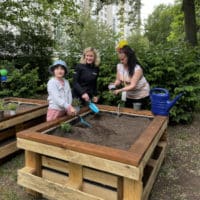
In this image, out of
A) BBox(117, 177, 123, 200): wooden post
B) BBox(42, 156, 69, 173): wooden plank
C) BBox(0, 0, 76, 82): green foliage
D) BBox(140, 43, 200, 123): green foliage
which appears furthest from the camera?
BBox(0, 0, 76, 82): green foliage

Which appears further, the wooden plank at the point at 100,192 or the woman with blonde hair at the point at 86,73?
the woman with blonde hair at the point at 86,73

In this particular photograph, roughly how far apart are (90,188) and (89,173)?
0.13m

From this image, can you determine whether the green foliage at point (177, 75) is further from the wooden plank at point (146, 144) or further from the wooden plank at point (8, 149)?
the wooden plank at point (8, 149)

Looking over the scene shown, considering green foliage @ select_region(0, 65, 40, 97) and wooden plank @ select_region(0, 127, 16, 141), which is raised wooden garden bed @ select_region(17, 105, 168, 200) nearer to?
wooden plank @ select_region(0, 127, 16, 141)

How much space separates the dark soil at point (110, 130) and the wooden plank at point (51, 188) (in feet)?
1.42

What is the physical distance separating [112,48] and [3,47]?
345 cm

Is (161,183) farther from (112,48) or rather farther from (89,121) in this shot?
(112,48)

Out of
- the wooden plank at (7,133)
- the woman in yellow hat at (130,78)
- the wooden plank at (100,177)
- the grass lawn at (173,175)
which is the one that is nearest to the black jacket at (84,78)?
the woman in yellow hat at (130,78)

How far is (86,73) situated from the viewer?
3.10 metres

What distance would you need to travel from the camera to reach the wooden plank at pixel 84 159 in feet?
5.48

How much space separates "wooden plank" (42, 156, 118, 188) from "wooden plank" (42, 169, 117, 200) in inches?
2.0

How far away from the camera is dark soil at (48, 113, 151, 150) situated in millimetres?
2152

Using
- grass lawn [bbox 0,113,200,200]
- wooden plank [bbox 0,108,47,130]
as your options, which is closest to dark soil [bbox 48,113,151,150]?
grass lawn [bbox 0,113,200,200]

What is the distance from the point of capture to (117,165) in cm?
171
